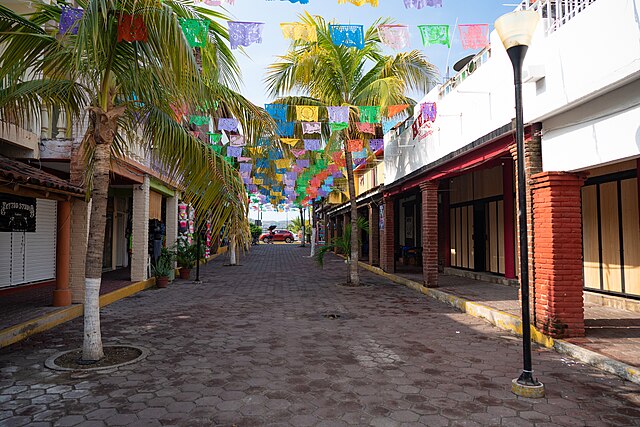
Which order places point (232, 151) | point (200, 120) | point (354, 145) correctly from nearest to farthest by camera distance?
point (200, 120), point (354, 145), point (232, 151)

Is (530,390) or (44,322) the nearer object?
(530,390)

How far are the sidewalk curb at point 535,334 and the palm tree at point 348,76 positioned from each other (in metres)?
3.71

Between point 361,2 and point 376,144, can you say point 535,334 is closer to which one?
point 361,2

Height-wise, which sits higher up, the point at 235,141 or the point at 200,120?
the point at 235,141

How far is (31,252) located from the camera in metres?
12.0

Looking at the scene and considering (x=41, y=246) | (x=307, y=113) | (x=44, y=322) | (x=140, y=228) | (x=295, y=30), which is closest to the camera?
(x=44, y=322)

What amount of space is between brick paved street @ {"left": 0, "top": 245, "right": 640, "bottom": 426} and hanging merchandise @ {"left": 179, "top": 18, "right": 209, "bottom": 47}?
417cm

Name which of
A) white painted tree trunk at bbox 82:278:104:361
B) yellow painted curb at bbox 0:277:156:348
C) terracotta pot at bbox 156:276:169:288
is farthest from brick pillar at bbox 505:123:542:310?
terracotta pot at bbox 156:276:169:288

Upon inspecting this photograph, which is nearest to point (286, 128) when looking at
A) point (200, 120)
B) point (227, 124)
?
point (227, 124)

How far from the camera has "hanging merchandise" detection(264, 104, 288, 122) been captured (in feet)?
41.0

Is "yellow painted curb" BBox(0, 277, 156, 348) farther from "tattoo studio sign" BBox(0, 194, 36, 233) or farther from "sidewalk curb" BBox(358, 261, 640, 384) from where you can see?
"sidewalk curb" BBox(358, 261, 640, 384)

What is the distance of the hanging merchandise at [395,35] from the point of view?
852 centimetres

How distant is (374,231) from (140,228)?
376 inches

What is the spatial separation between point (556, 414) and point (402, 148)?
36.7 feet
